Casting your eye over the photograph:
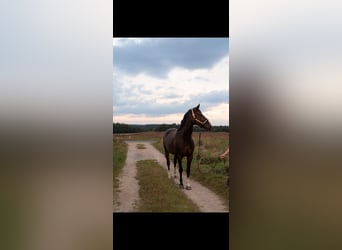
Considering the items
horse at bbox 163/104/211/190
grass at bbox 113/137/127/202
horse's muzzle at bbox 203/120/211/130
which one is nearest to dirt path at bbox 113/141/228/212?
grass at bbox 113/137/127/202

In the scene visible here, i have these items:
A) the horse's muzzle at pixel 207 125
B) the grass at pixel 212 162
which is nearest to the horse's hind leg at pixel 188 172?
the grass at pixel 212 162

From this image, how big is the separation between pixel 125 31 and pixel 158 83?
1936 mm

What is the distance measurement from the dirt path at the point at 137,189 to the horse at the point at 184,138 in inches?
10.5

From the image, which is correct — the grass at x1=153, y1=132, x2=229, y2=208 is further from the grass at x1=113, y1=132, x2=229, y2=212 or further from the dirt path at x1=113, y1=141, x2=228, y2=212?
the dirt path at x1=113, y1=141, x2=228, y2=212

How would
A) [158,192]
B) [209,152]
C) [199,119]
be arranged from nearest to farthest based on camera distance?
[199,119]
[158,192]
[209,152]

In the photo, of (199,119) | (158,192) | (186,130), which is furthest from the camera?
(158,192)

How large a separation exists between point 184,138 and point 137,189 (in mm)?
1200

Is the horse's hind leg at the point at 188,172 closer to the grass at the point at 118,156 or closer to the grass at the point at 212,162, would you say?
the grass at the point at 212,162

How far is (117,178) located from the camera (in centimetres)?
563

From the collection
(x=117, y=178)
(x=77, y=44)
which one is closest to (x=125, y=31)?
(x=77, y=44)

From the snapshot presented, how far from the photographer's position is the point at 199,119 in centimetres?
492

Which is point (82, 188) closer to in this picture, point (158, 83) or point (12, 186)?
point (12, 186)

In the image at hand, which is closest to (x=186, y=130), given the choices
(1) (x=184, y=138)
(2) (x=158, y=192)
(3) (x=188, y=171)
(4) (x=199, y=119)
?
(1) (x=184, y=138)

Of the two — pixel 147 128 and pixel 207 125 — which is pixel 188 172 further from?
pixel 147 128
